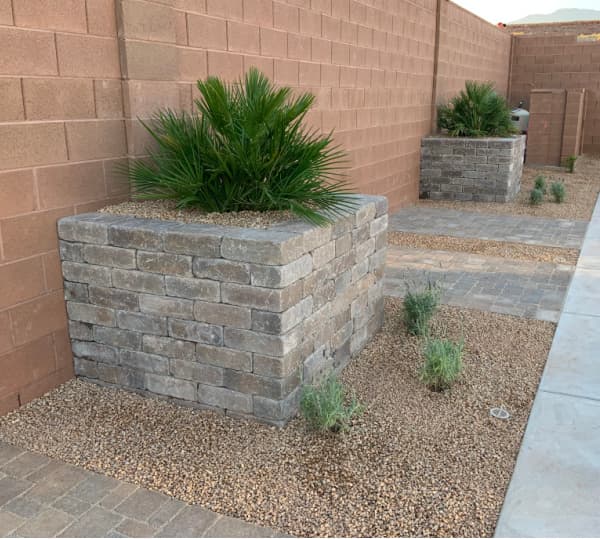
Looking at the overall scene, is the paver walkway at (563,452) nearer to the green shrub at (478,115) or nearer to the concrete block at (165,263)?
the concrete block at (165,263)

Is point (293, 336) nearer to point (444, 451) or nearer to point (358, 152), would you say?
point (444, 451)

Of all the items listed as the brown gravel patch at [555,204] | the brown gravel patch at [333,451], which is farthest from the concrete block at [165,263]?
the brown gravel patch at [555,204]

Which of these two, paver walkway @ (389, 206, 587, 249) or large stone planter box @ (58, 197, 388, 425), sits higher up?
large stone planter box @ (58, 197, 388, 425)

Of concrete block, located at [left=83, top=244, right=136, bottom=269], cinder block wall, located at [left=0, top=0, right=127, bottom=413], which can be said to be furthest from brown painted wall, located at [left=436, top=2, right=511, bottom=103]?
concrete block, located at [left=83, top=244, right=136, bottom=269]

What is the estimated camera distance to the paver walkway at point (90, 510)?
110 inches

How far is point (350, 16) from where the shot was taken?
7.97m

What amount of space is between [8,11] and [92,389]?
2291 millimetres

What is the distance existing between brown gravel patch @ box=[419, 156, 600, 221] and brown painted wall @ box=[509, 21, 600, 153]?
4.68 m

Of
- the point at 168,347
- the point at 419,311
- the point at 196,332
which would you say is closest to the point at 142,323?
the point at 168,347

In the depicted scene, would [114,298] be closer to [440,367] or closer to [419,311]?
[440,367]

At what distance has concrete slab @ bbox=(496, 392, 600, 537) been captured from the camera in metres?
2.83

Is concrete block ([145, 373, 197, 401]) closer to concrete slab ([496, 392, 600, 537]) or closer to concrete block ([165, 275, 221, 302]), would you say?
concrete block ([165, 275, 221, 302])

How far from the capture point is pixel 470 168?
1138 cm

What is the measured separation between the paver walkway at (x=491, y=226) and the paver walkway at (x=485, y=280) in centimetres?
116
